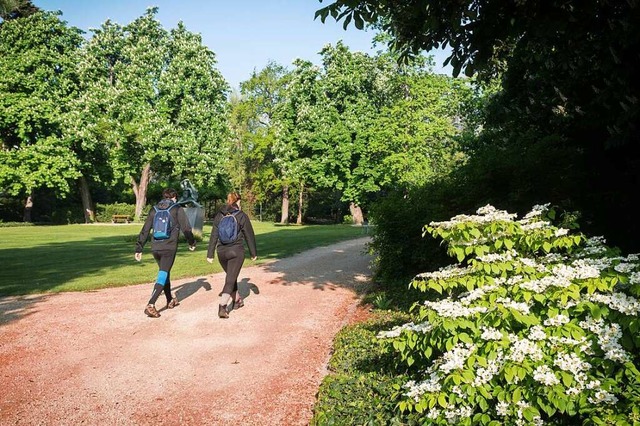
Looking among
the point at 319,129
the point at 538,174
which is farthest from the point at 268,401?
the point at 319,129

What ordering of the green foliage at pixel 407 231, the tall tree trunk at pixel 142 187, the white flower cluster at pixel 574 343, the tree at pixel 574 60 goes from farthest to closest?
the tall tree trunk at pixel 142 187, the green foliage at pixel 407 231, the tree at pixel 574 60, the white flower cluster at pixel 574 343

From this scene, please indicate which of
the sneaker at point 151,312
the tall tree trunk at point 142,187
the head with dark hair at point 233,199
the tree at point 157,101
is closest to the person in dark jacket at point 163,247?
the sneaker at point 151,312

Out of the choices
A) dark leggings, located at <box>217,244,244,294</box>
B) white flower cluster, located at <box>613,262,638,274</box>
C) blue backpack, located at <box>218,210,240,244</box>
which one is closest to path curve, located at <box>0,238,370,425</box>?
dark leggings, located at <box>217,244,244,294</box>

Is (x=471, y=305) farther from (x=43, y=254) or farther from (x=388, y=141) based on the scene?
(x=388, y=141)

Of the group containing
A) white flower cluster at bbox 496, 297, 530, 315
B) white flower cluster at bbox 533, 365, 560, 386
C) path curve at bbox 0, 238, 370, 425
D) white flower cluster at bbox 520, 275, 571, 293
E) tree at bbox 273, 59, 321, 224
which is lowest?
path curve at bbox 0, 238, 370, 425

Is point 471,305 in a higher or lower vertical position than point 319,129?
lower

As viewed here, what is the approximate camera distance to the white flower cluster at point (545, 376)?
284 cm

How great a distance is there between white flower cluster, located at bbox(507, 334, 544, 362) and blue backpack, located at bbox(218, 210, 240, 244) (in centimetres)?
585

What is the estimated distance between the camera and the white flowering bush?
9.30 feet

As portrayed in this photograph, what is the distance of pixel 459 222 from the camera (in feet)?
13.8

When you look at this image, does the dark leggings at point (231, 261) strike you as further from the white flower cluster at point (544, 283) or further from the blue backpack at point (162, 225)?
the white flower cluster at point (544, 283)

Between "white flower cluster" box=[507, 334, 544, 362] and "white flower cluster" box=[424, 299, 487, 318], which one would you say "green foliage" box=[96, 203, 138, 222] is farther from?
"white flower cluster" box=[507, 334, 544, 362]

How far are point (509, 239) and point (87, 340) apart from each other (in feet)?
21.1

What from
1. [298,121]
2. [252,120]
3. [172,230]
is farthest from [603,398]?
[252,120]
